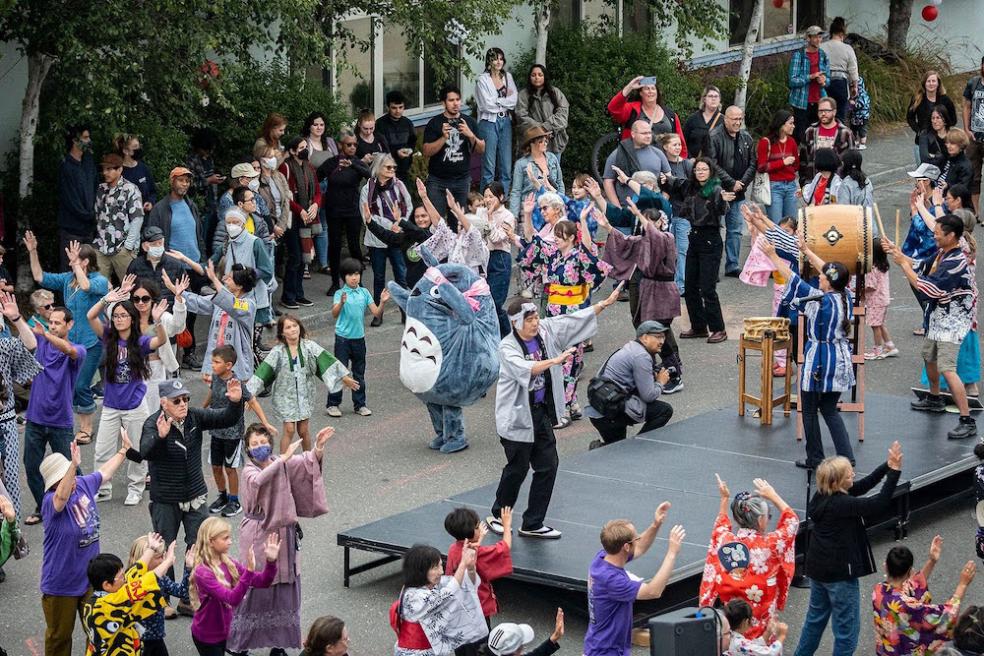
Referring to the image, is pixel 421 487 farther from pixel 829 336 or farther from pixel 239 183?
pixel 239 183

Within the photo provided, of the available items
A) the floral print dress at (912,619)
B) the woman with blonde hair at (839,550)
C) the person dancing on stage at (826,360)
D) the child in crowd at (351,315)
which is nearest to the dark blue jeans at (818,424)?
the person dancing on stage at (826,360)

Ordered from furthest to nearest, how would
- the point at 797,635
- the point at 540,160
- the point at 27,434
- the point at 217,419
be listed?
the point at 540,160 < the point at 27,434 < the point at 217,419 < the point at 797,635

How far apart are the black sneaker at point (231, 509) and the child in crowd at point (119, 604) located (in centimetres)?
304

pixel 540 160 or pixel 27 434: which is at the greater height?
pixel 540 160

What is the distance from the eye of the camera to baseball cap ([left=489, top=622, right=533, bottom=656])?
935 centimetres

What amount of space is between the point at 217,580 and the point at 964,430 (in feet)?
20.6

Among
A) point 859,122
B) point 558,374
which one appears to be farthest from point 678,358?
point 859,122

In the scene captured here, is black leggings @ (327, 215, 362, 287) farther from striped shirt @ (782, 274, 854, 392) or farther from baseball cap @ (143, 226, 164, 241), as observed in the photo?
striped shirt @ (782, 274, 854, 392)

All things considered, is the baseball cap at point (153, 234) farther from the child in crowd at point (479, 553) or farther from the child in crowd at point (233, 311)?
the child in crowd at point (479, 553)

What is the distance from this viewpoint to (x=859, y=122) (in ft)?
79.9

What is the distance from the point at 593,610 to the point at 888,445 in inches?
176

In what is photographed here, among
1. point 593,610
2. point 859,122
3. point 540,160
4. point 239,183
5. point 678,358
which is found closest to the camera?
point 593,610

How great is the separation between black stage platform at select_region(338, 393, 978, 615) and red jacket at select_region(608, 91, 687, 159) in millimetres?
5891

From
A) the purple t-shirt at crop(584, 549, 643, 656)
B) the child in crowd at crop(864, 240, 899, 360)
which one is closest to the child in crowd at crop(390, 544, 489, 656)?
the purple t-shirt at crop(584, 549, 643, 656)
